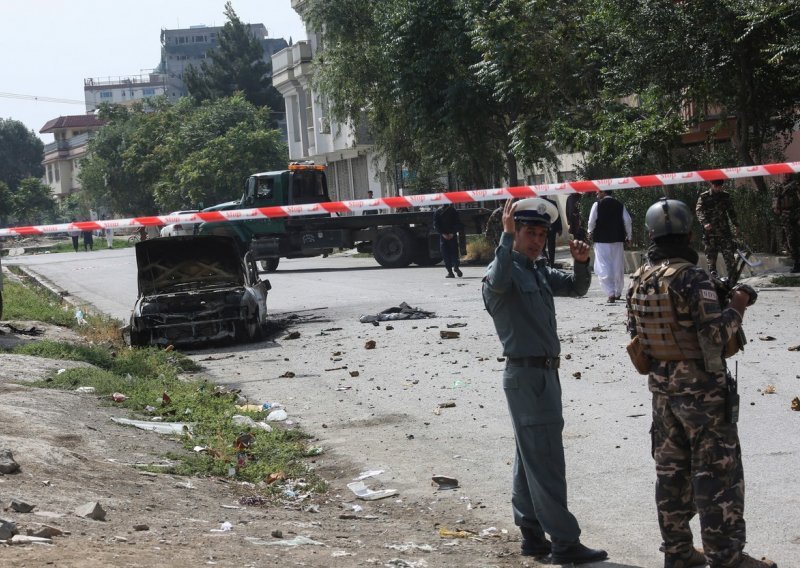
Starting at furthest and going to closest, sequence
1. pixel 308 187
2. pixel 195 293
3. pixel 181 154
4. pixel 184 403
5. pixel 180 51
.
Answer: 1. pixel 180 51
2. pixel 181 154
3. pixel 308 187
4. pixel 195 293
5. pixel 184 403

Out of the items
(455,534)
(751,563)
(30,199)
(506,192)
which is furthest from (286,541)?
(30,199)

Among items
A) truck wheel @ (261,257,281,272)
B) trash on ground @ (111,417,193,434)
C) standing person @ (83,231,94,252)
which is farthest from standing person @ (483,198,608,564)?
standing person @ (83,231,94,252)

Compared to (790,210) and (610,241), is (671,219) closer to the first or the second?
(610,241)

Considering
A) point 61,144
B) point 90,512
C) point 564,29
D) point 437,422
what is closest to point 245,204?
point 564,29

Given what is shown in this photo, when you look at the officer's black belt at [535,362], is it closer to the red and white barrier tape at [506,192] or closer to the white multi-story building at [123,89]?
the red and white barrier tape at [506,192]

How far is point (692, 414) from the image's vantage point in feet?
17.7

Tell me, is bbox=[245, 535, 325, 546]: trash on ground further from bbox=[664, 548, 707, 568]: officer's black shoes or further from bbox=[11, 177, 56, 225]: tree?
bbox=[11, 177, 56, 225]: tree

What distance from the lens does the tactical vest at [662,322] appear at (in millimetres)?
5410

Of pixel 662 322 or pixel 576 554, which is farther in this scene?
pixel 576 554

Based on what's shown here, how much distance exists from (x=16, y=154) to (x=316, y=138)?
110m

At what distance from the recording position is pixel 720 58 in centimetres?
2262

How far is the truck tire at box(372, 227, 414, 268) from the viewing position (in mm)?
32500

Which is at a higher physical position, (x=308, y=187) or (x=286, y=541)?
(x=308, y=187)

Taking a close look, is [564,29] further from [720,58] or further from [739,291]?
[739,291]
